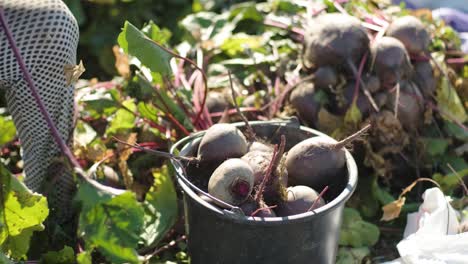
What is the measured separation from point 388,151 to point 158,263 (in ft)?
2.89

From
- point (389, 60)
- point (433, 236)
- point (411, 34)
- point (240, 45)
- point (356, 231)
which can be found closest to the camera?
point (433, 236)

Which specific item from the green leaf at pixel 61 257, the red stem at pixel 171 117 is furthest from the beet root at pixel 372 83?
the green leaf at pixel 61 257

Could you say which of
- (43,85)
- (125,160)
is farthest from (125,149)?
(43,85)

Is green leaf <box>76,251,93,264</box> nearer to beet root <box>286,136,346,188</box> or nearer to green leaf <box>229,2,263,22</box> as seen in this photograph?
beet root <box>286,136,346,188</box>

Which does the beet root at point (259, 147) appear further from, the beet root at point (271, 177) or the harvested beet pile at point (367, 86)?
the harvested beet pile at point (367, 86)

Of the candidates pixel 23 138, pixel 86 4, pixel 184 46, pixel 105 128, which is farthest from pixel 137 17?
pixel 23 138

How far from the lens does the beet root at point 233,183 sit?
1.32 meters

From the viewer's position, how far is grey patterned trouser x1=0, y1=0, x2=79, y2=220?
1466mm

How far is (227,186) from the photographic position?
52.1 inches

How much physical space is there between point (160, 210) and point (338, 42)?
2.72 ft

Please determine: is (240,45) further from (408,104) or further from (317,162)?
(317,162)

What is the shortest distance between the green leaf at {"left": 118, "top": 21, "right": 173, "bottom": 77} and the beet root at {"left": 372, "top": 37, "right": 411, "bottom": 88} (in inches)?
29.8

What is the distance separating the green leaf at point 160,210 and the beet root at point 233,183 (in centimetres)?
42

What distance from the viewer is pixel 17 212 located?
1.34 metres
